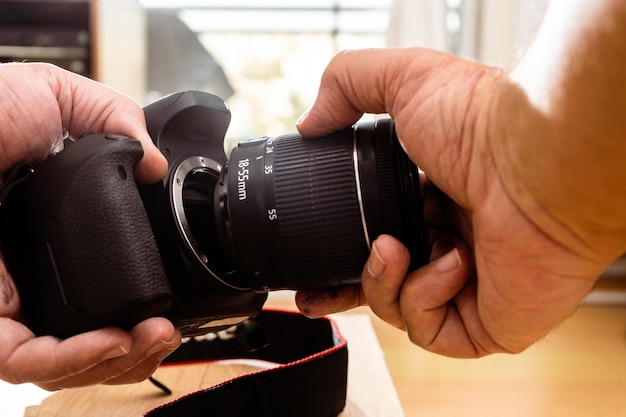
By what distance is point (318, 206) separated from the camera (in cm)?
56

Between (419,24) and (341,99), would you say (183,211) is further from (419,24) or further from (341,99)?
(419,24)

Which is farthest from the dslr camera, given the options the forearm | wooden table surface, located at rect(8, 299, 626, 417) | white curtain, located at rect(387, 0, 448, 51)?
white curtain, located at rect(387, 0, 448, 51)

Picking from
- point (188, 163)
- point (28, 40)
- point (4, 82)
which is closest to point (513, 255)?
point (188, 163)

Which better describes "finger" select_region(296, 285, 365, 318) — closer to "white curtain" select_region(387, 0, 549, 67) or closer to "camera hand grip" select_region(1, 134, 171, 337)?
"camera hand grip" select_region(1, 134, 171, 337)

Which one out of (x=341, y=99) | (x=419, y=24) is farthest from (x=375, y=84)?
(x=419, y=24)

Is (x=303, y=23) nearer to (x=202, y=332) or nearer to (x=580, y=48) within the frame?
(x=202, y=332)

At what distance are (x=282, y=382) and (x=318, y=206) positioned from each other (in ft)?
0.76

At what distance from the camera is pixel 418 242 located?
562 mm

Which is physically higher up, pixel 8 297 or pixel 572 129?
pixel 572 129

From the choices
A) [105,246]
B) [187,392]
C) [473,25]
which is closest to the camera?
[105,246]

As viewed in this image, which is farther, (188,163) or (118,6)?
(118,6)

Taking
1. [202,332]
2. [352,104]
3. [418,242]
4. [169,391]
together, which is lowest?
[169,391]

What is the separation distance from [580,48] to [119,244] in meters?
0.35

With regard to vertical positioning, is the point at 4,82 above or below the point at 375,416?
above
